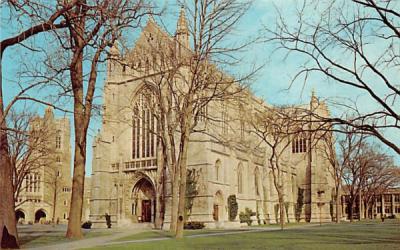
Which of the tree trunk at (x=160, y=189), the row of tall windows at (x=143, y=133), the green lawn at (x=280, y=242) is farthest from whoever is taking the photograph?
the row of tall windows at (x=143, y=133)

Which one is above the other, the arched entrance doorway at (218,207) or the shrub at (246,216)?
the arched entrance doorway at (218,207)

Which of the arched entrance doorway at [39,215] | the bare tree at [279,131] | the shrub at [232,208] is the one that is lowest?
the arched entrance doorway at [39,215]

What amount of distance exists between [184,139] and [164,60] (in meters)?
9.26

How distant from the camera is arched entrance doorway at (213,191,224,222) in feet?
152

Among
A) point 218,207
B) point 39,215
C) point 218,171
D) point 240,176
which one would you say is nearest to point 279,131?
point 218,171

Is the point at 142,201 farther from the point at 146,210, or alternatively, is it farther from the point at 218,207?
the point at 218,207

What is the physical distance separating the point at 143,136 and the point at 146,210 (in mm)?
7709

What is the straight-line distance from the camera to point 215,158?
153ft

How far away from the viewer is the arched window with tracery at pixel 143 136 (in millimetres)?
49812

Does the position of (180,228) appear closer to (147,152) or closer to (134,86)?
(147,152)

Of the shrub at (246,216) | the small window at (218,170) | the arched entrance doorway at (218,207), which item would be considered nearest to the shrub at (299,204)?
the shrub at (246,216)

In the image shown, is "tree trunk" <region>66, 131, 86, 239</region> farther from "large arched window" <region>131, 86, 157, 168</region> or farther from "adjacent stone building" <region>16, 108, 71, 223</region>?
"adjacent stone building" <region>16, 108, 71, 223</region>

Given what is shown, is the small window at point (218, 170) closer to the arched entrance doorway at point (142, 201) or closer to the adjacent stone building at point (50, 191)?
the arched entrance doorway at point (142, 201)

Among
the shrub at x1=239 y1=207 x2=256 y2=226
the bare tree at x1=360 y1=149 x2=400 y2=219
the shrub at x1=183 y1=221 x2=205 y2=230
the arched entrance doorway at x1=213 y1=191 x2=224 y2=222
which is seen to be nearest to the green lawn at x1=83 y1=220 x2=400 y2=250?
the shrub at x1=183 y1=221 x2=205 y2=230
